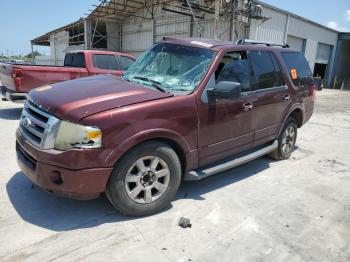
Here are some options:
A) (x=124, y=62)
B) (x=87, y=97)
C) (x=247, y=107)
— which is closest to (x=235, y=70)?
(x=247, y=107)

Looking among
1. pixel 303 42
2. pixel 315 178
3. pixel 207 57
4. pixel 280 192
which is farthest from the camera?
pixel 303 42

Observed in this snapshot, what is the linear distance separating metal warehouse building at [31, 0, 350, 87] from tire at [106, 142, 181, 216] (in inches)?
497

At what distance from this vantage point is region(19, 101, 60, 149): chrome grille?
3.02 m

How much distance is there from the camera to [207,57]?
4000 millimetres

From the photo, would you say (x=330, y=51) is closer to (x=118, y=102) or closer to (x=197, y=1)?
(x=197, y=1)

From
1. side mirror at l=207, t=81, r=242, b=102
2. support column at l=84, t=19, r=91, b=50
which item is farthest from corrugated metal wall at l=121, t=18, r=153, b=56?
side mirror at l=207, t=81, r=242, b=102

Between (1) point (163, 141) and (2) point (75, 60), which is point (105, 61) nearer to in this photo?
(2) point (75, 60)

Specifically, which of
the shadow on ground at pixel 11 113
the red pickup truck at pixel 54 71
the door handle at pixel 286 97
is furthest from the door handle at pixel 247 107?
the shadow on ground at pixel 11 113

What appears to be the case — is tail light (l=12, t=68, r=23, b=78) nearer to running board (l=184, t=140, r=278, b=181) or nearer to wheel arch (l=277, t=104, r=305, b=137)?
running board (l=184, t=140, r=278, b=181)

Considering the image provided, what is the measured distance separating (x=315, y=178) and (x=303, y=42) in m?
20.3

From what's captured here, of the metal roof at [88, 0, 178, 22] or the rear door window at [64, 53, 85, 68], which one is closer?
the rear door window at [64, 53, 85, 68]

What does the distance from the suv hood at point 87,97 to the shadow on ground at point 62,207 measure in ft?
3.71

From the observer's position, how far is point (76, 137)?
2949 millimetres

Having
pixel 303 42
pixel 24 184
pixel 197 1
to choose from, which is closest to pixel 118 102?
pixel 24 184
